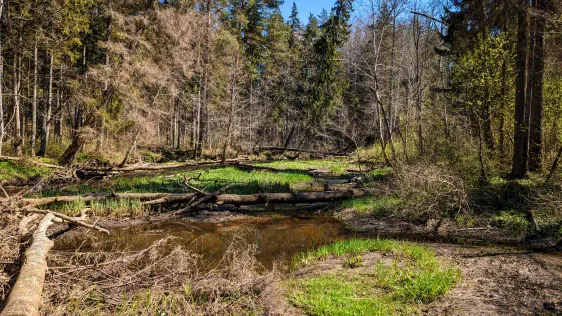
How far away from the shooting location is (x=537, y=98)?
11625mm

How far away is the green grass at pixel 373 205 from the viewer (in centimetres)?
1041

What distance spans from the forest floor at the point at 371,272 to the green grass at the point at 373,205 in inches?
20.8

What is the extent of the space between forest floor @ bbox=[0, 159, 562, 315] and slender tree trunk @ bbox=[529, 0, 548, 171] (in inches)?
100.0

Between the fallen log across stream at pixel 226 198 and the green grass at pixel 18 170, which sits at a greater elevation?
the green grass at pixel 18 170

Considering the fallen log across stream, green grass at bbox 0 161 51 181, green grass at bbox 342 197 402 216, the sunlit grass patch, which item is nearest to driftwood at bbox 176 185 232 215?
the fallen log across stream

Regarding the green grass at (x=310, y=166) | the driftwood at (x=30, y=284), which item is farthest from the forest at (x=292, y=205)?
the green grass at (x=310, y=166)

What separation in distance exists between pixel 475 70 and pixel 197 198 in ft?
33.9

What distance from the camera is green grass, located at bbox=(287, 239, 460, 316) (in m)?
4.37

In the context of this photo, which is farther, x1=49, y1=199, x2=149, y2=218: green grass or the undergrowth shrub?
x1=49, y1=199, x2=149, y2=218: green grass

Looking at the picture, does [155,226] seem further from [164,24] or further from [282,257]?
[164,24]

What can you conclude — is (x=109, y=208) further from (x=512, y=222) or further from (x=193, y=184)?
(x=512, y=222)

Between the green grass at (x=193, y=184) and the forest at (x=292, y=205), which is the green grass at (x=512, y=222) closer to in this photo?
the forest at (x=292, y=205)

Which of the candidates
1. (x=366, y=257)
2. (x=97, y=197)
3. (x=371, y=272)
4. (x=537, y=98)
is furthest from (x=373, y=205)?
(x=97, y=197)

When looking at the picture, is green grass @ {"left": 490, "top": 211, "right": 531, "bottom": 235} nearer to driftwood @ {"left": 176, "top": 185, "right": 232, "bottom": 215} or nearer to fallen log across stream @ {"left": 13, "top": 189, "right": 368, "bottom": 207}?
fallen log across stream @ {"left": 13, "top": 189, "right": 368, "bottom": 207}
